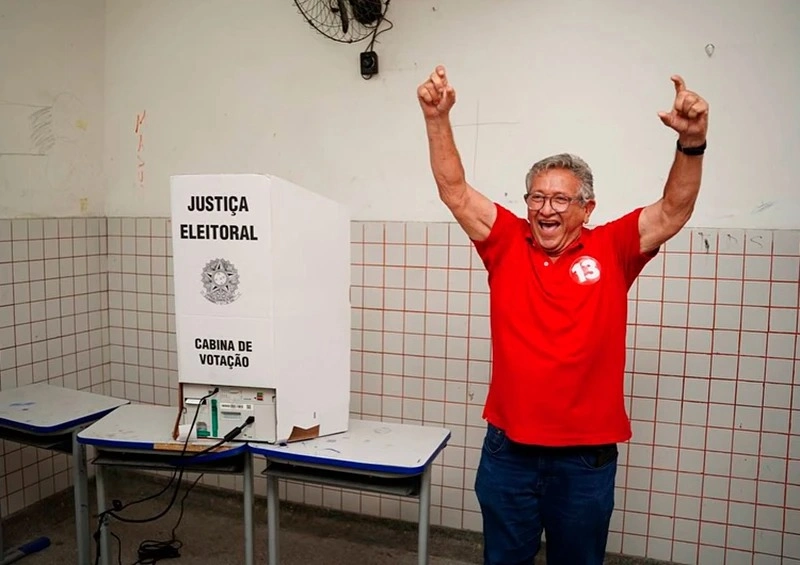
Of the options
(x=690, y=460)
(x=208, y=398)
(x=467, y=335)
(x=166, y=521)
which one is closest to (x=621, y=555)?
(x=690, y=460)

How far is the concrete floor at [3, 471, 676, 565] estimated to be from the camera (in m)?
3.02

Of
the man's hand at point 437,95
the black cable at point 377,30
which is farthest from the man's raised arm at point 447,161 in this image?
the black cable at point 377,30

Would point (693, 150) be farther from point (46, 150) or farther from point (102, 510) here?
point (46, 150)

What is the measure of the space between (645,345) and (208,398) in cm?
178

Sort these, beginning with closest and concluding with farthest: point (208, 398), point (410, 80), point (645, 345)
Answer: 1. point (208, 398)
2. point (645, 345)
3. point (410, 80)

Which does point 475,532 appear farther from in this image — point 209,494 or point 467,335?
point 209,494

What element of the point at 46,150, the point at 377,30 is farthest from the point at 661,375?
the point at 46,150

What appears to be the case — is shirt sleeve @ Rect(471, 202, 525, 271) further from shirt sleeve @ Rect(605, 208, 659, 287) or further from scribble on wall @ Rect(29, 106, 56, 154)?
scribble on wall @ Rect(29, 106, 56, 154)

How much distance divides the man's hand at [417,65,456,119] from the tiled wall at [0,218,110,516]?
2.28m

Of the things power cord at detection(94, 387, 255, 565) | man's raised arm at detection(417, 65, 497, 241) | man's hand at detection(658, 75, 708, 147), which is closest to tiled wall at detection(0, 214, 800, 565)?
power cord at detection(94, 387, 255, 565)

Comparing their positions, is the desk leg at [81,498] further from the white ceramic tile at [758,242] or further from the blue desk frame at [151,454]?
the white ceramic tile at [758,242]

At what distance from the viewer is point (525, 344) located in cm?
195

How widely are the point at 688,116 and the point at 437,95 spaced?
0.67 metres

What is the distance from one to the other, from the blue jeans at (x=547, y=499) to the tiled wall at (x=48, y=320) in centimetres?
238
